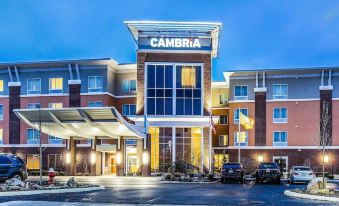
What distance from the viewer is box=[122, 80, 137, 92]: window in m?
63.8

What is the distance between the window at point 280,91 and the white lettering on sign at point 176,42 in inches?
452

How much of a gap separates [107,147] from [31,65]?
53.5ft

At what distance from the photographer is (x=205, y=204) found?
65.2 feet

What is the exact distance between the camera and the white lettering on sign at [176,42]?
55.8 metres

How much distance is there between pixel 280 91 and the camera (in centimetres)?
6159

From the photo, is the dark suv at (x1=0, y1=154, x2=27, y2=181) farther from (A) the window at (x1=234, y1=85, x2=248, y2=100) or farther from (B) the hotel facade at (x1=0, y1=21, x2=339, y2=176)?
(A) the window at (x1=234, y1=85, x2=248, y2=100)

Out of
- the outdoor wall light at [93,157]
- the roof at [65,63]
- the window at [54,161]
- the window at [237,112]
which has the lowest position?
the window at [54,161]

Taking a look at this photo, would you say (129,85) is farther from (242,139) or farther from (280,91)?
(280,91)

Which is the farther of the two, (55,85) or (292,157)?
(55,85)

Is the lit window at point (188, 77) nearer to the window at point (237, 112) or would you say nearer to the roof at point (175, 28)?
the roof at point (175, 28)

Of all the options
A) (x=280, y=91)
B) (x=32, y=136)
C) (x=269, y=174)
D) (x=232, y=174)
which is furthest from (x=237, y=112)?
(x=32, y=136)

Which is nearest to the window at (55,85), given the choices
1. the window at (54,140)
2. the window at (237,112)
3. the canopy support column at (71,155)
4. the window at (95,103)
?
the window at (95,103)

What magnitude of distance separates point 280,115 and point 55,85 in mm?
25958

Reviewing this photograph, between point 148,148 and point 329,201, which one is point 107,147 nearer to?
point 148,148
